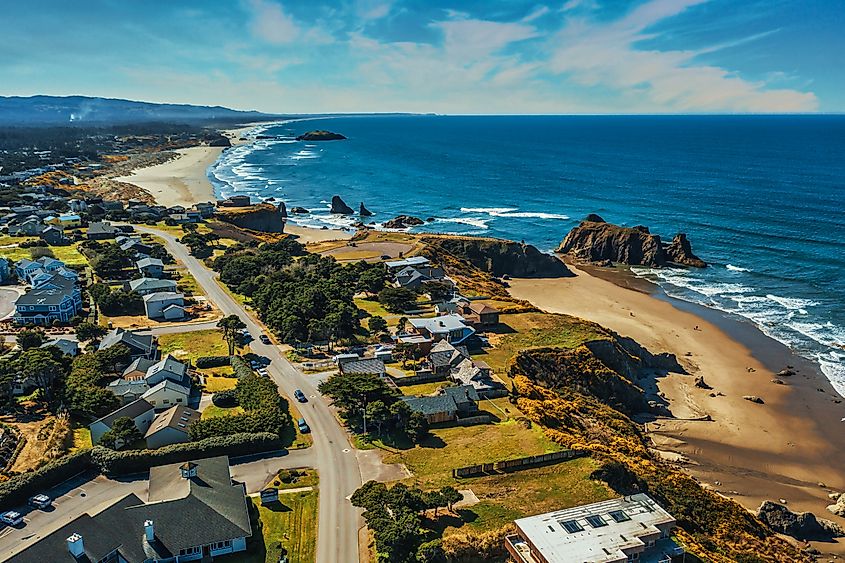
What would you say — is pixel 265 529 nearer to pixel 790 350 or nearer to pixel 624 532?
pixel 624 532

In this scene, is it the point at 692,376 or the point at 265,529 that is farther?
the point at 692,376

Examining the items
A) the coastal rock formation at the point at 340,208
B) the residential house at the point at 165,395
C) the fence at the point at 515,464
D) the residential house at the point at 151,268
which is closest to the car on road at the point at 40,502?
the residential house at the point at 165,395

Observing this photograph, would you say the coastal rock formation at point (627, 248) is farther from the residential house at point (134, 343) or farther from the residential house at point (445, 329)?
the residential house at point (134, 343)

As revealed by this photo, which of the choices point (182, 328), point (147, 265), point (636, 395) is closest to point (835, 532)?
point (636, 395)

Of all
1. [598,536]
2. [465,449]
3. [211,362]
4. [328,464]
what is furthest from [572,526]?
[211,362]

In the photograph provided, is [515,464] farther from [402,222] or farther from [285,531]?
[402,222]

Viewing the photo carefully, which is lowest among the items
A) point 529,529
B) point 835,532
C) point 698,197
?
point 835,532

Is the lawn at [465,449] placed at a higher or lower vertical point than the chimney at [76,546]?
lower
